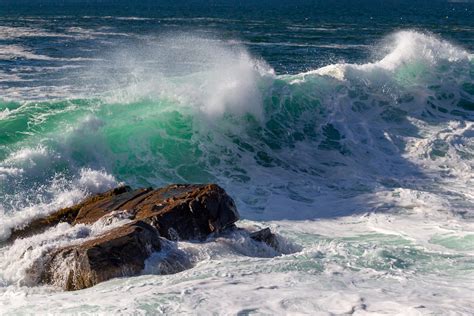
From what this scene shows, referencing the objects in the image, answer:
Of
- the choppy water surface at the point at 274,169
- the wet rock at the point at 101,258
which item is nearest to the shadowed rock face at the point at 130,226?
the wet rock at the point at 101,258

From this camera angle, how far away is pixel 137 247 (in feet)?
28.6

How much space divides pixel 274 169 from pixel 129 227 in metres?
7.65

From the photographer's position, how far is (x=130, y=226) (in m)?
9.05

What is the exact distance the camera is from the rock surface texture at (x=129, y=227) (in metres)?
8.49

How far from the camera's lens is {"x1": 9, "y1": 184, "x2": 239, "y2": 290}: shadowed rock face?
8484mm

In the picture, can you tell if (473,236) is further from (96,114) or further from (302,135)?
(96,114)

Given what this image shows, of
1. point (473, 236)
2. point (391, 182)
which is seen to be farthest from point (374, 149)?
point (473, 236)

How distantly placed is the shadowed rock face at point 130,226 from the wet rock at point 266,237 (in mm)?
389

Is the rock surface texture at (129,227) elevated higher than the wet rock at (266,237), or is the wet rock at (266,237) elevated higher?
the rock surface texture at (129,227)

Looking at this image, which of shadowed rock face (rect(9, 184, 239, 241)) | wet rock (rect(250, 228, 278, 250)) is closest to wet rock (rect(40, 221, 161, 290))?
shadowed rock face (rect(9, 184, 239, 241))

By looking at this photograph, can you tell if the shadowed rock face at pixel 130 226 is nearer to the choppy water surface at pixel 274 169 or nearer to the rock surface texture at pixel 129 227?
the rock surface texture at pixel 129 227

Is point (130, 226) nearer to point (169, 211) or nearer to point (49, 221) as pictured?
point (169, 211)

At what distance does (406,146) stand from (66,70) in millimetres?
15610

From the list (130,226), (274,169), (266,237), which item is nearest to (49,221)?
(130,226)
